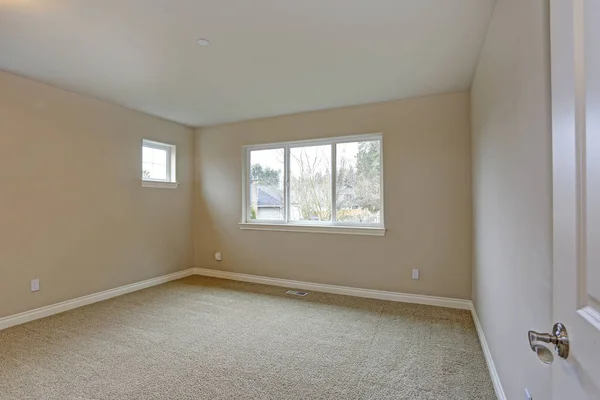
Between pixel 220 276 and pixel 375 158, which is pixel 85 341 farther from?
pixel 375 158

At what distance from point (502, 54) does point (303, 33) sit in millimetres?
1285

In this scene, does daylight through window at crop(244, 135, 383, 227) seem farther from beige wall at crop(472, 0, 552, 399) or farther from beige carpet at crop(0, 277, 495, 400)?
beige wall at crop(472, 0, 552, 399)

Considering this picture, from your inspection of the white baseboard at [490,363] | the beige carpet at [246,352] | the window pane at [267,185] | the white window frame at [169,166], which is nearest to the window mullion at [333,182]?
the window pane at [267,185]

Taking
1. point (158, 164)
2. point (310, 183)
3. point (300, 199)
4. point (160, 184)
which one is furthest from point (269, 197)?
point (158, 164)

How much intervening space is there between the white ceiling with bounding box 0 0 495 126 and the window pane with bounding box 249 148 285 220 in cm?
105

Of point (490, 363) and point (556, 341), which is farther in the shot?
point (490, 363)

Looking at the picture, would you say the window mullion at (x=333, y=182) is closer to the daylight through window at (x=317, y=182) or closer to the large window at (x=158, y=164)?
the daylight through window at (x=317, y=182)

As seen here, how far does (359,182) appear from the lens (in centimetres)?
391

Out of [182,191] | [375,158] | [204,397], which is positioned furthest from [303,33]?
[182,191]

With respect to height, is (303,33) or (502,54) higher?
(303,33)

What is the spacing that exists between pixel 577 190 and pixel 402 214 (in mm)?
3058

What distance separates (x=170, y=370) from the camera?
7.01 ft

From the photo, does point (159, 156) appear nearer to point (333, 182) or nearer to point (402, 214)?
point (333, 182)

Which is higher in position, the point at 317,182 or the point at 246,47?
the point at 246,47
